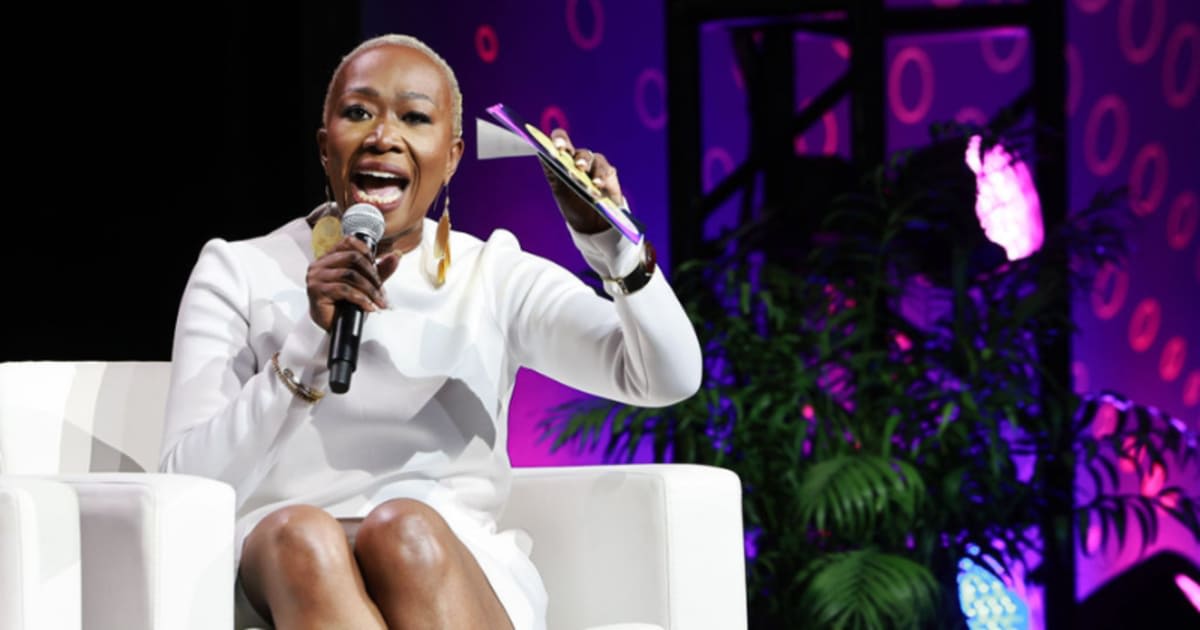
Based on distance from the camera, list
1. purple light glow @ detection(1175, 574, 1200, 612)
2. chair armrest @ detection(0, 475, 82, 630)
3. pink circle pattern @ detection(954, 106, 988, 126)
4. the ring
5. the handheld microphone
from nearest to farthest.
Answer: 1. chair armrest @ detection(0, 475, 82, 630)
2. the handheld microphone
3. the ring
4. purple light glow @ detection(1175, 574, 1200, 612)
5. pink circle pattern @ detection(954, 106, 988, 126)

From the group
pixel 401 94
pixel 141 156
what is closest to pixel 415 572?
pixel 401 94

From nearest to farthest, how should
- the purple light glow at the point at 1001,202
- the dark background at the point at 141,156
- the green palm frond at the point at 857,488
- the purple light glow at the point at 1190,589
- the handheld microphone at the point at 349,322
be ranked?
the handheld microphone at the point at 349,322
the green palm frond at the point at 857,488
the purple light glow at the point at 1001,202
the dark background at the point at 141,156
the purple light glow at the point at 1190,589

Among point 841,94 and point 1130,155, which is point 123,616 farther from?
point 1130,155

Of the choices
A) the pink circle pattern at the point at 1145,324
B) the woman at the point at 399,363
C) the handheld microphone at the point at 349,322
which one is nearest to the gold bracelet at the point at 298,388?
the woman at the point at 399,363

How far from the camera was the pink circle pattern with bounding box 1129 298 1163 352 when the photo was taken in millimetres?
3975

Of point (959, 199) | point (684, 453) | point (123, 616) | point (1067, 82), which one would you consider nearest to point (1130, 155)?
point (1067, 82)

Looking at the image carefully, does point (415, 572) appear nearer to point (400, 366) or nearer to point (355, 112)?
point (400, 366)

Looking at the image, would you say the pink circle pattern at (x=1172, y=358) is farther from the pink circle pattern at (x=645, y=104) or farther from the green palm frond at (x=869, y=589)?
the pink circle pattern at (x=645, y=104)

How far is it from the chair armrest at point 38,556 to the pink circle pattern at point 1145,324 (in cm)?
309

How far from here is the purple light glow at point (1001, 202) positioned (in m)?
3.45

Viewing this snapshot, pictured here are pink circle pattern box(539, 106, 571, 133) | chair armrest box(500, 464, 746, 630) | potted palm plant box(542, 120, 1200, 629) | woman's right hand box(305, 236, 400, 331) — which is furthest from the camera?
pink circle pattern box(539, 106, 571, 133)

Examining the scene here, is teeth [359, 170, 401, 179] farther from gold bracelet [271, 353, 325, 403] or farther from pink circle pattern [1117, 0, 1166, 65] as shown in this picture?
pink circle pattern [1117, 0, 1166, 65]

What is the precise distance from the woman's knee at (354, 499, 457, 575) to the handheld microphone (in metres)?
0.17

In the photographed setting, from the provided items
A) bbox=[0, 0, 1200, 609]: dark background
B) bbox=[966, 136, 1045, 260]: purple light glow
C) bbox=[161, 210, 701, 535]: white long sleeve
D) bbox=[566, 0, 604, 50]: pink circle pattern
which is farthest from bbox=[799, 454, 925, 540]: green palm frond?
bbox=[566, 0, 604, 50]: pink circle pattern
